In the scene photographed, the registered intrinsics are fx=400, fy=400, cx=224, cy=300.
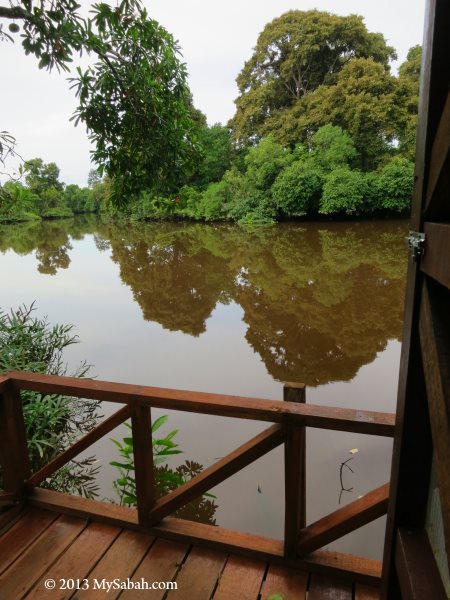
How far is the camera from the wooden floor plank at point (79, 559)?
1639 mm

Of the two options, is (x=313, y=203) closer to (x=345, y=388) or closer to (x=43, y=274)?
(x=43, y=274)

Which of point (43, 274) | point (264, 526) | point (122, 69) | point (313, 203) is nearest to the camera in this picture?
point (122, 69)

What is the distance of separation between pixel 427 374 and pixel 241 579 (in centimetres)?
135

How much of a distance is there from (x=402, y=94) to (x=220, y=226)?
11.1 meters

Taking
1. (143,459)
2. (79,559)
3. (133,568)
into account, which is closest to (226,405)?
(143,459)

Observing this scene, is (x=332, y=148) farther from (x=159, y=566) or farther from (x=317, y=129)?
(x=159, y=566)

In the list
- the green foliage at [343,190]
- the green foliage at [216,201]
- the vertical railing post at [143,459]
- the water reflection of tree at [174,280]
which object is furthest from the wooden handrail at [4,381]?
the green foliage at [216,201]

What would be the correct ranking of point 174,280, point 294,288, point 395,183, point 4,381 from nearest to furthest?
point 4,381, point 294,288, point 174,280, point 395,183

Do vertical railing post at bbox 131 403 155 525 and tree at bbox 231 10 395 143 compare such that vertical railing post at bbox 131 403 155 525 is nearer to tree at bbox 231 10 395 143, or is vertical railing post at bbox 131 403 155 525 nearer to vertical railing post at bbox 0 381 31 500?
vertical railing post at bbox 0 381 31 500

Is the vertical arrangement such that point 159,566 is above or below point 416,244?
below

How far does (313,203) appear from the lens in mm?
19938

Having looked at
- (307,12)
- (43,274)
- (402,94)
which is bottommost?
(43,274)

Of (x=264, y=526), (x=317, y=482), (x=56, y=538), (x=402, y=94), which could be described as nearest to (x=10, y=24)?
(x=56, y=538)

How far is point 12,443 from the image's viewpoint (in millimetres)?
2012
